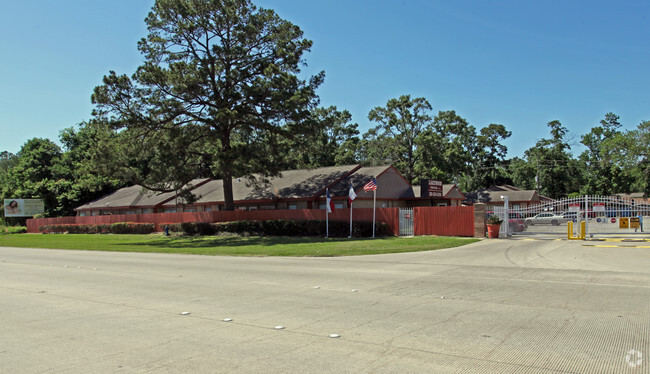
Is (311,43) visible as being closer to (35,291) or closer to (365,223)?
(365,223)

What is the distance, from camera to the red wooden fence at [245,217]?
30625 millimetres

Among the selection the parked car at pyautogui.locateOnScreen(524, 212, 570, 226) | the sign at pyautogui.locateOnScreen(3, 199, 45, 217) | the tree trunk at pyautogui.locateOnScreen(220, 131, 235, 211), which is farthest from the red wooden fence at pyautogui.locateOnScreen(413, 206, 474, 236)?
the sign at pyautogui.locateOnScreen(3, 199, 45, 217)

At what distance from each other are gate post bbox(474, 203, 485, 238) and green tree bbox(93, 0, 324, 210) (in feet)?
43.6

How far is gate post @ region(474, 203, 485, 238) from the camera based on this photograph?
25766mm

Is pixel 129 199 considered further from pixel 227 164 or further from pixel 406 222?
pixel 406 222

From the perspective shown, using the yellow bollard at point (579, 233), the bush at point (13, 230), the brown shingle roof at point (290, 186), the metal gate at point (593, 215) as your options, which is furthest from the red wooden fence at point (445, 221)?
the bush at point (13, 230)

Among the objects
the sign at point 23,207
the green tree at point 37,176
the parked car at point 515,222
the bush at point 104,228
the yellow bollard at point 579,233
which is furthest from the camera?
the green tree at point 37,176

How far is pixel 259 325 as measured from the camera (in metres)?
7.24

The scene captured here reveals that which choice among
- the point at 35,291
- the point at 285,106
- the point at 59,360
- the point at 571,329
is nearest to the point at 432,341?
the point at 571,329

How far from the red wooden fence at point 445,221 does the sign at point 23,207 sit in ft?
175

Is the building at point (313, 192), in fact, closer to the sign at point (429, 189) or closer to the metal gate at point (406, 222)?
the sign at point (429, 189)

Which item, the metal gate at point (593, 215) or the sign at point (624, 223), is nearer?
the metal gate at point (593, 215)

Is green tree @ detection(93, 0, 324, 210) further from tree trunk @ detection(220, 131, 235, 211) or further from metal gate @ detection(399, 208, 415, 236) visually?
metal gate @ detection(399, 208, 415, 236)

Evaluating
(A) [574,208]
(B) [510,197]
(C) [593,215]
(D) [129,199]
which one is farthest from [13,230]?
(B) [510,197]
